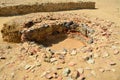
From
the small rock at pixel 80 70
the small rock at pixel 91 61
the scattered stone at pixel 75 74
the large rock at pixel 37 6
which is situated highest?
the large rock at pixel 37 6

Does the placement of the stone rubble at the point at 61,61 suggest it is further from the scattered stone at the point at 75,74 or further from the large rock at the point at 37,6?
the large rock at the point at 37,6

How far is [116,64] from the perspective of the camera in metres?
6.02

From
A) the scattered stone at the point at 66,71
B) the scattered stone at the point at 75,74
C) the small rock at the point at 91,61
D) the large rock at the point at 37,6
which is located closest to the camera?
the scattered stone at the point at 75,74

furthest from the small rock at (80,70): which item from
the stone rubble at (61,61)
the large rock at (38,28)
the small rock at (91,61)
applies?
the large rock at (38,28)

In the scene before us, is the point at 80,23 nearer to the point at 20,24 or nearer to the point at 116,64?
the point at 20,24

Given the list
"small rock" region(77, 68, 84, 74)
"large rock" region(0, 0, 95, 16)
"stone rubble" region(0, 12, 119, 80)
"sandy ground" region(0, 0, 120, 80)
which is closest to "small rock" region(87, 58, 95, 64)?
"stone rubble" region(0, 12, 119, 80)

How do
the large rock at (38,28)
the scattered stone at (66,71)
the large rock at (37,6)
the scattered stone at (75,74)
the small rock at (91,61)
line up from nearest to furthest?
the scattered stone at (75,74) → the scattered stone at (66,71) → the small rock at (91,61) → the large rock at (38,28) → the large rock at (37,6)

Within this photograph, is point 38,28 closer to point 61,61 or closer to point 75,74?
point 61,61

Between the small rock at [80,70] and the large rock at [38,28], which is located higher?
the large rock at [38,28]

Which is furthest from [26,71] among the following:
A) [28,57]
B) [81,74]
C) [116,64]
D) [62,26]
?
[62,26]

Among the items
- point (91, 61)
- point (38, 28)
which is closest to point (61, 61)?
point (91, 61)

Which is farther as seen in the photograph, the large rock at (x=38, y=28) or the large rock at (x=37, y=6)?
the large rock at (x=37, y=6)

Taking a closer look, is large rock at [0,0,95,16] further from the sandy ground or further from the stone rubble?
the stone rubble

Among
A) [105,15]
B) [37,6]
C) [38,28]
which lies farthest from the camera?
[37,6]
